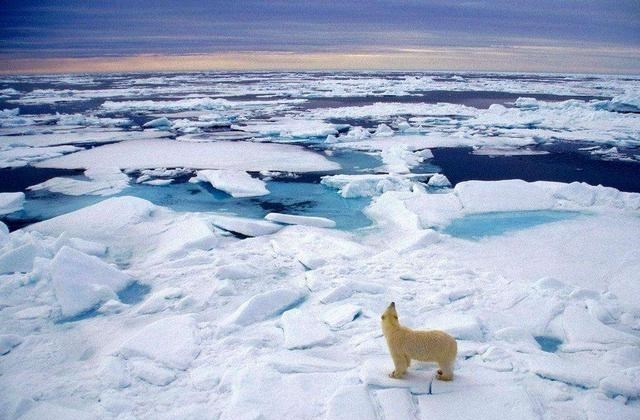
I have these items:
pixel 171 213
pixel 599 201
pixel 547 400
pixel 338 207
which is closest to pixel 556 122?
pixel 599 201

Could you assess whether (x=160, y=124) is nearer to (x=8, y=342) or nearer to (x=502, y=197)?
(x=502, y=197)

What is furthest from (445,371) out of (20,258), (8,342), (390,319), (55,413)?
(20,258)

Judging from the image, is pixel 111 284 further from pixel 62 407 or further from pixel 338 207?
pixel 338 207

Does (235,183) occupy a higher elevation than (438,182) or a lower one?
lower

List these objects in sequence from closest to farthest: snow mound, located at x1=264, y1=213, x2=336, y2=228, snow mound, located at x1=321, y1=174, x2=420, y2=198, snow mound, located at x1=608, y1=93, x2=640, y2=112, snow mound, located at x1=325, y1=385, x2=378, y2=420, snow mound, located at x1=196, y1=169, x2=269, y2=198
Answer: snow mound, located at x1=325, y1=385, x2=378, y2=420
snow mound, located at x1=264, y1=213, x2=336, y2=228
snow mound, located at x1=321, y1=174, x2=420, y2=198
snow mound, located at x1=196, y1=169, x2=269, y2=198
snow mound, located at x1=608, y1=93, x2=640, y2=112

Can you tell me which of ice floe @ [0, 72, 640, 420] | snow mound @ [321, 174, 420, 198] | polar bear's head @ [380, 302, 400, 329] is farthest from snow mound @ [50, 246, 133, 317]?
snow mound @ [321, 174, 420, 198]

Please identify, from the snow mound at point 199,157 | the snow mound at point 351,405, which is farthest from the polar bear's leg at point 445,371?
the snow mound at point 199,157

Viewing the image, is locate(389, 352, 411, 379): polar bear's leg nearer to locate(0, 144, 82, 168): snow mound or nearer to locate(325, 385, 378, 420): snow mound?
locate(325, 385, 378, 420): snow mound
